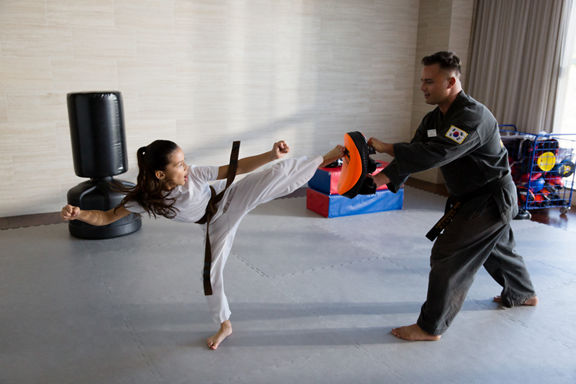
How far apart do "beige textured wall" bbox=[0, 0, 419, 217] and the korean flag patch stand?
11.9ft

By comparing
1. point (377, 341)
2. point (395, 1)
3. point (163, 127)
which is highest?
point (395, 1)

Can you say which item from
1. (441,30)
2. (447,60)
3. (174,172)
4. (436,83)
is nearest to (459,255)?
(436,83)

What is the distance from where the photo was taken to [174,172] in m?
2.28

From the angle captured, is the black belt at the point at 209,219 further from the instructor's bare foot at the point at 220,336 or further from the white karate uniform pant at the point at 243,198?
the instructor's bare foot at the point at 220,336

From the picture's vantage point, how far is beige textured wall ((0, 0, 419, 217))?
14.9 ft

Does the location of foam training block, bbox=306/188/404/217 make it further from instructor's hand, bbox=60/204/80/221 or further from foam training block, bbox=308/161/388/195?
instructor's hand, bbox=60/204/80/221

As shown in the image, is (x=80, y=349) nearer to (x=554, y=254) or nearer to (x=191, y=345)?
(x=191, y=345)

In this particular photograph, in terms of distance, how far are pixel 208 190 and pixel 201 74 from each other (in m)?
3.23

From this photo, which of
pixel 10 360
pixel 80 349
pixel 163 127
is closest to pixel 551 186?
pixel 163 127

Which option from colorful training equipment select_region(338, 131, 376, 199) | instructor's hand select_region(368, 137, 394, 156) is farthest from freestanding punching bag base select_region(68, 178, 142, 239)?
instructor's hand select_region(368, 137, 394, 156)

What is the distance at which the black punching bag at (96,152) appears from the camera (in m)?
3.94

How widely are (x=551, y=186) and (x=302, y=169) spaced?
4008 mm

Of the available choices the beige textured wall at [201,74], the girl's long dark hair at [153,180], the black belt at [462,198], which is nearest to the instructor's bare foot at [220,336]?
the girl's long dark hair at [153,180]

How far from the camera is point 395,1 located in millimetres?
6387
